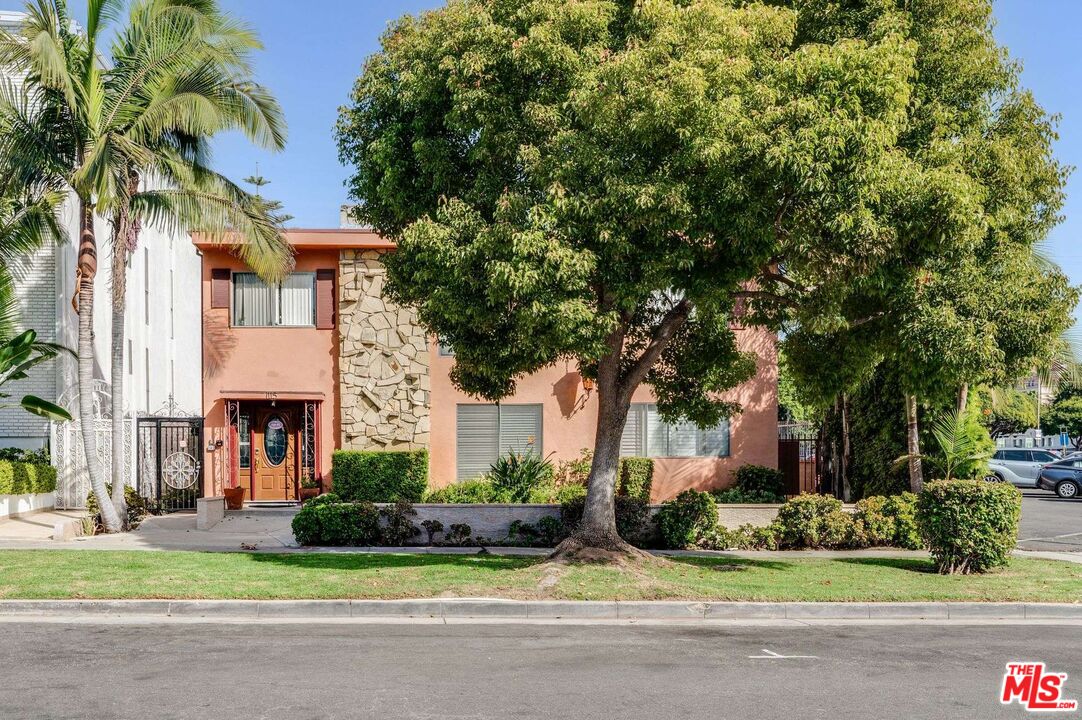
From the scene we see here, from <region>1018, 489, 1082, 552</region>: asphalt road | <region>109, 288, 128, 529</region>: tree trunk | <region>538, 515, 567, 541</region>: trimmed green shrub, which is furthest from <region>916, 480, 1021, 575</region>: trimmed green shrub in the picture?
<region>109, 288, 128, 529</region>: tree trunk

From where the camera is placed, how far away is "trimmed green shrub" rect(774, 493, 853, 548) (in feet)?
50.3

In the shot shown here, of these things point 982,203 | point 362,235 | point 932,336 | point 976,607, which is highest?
point 362,235

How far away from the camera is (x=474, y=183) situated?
460 inches

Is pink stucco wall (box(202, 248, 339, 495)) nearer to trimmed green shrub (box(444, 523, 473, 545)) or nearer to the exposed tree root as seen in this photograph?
trimmed green shrub (box(444, 523, 473, 545))

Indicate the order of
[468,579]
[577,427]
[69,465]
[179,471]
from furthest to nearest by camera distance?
[577,427] < [179,471] < [69,465] < [468,579]

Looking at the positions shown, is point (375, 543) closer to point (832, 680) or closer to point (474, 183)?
point (474, 183)

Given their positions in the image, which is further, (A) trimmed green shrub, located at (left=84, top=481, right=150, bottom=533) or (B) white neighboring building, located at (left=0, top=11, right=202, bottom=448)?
(B) white neighboring building, located at (left=0, top=11, right=202, bottom=448)

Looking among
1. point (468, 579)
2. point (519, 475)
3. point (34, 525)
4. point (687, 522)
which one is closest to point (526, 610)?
point (468, 579)

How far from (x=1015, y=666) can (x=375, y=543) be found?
966 centimetres

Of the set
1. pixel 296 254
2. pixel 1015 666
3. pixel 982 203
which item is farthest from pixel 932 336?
pixel 296 254

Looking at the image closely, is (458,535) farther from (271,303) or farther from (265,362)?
(271,303)

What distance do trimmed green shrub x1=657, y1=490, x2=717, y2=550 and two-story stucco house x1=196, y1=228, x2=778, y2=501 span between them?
5.78 meters

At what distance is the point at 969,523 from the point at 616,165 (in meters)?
7.18
